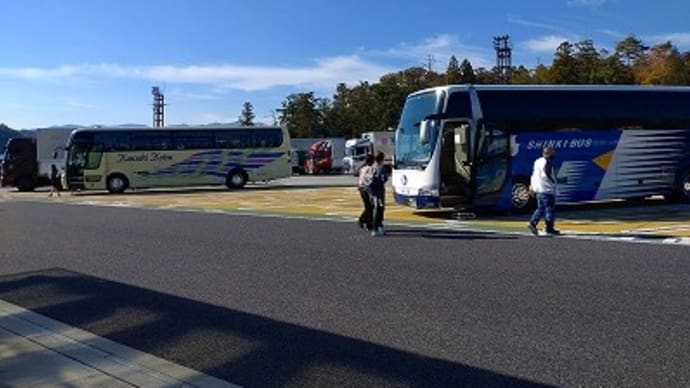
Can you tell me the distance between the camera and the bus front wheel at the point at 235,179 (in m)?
39.2

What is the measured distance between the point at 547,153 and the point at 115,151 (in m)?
28.0

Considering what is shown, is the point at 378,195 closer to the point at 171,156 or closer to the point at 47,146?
the point at 171,156

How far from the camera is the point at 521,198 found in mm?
19234

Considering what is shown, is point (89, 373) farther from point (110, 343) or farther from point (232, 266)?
point (232, 266)

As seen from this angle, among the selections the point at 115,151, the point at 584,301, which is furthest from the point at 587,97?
the point at 115,151

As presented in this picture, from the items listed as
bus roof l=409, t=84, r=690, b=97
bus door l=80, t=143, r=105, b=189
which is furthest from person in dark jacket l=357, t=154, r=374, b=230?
bus door l=80, t=143, r=105, b=189

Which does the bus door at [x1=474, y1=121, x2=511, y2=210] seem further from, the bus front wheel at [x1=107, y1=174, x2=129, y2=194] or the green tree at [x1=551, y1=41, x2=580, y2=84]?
the green tree at [x1=551, y1=41, x2=580, y2=84]

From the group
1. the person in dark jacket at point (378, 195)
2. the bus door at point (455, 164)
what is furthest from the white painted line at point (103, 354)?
the bus door at point (455, 164)

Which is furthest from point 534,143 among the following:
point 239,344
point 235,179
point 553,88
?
point 235,179

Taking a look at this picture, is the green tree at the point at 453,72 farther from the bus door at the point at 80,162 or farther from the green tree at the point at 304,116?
the bus door at the point at 80,162

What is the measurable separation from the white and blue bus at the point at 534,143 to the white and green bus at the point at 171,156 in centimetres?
2026

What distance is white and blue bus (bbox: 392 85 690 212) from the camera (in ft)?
60.8

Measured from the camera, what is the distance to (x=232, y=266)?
37.3 ft

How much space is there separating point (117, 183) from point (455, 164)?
2377cm
